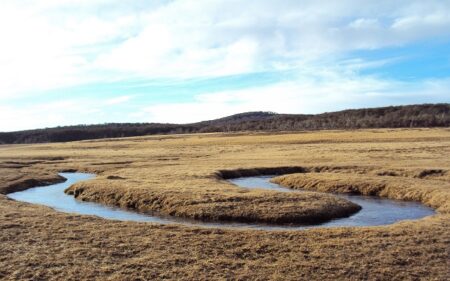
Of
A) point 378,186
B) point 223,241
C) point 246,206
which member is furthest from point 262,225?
point 378,186

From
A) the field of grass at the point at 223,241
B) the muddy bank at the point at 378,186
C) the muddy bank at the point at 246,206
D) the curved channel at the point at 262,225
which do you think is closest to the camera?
the field of grass at the point at 223,241

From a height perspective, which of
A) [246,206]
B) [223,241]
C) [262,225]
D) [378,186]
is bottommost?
[262,225]

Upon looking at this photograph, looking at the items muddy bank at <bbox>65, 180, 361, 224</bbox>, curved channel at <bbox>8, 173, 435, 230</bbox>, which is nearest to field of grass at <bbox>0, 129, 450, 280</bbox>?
muddy bank at <bbox>65, 180, 361, 224</bbox>

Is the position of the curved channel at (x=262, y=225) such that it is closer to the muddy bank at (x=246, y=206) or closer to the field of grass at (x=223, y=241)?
the muddy bank at (x=246, y=206)

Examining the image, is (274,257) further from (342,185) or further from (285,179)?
(285,179)

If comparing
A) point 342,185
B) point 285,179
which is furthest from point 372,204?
point 285,179

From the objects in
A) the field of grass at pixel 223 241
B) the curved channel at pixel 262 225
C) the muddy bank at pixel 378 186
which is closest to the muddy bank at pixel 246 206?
the field of grass at pixel 223 241

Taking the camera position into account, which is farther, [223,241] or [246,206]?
[246,206]

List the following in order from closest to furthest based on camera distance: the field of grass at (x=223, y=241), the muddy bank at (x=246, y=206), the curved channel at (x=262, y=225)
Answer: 1. the field of grass at (x=223, y=241)
2. the curved channel at (x=262, y=225)
3. the muddy bank at (x=246, y=206)

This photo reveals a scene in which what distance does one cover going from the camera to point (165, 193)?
33219mm

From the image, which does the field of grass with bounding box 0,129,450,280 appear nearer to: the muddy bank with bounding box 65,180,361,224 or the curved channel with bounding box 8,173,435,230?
the muddy bank with bounding box 65,180,361,224

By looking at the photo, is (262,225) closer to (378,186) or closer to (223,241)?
(223,241)

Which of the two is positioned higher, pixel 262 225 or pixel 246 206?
pixel 246 206

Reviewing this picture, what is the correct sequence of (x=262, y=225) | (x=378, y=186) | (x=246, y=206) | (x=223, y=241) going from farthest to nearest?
(x=378, y=186), (x=246, y=206), (x=262, y=225), (x=223, y=241)
